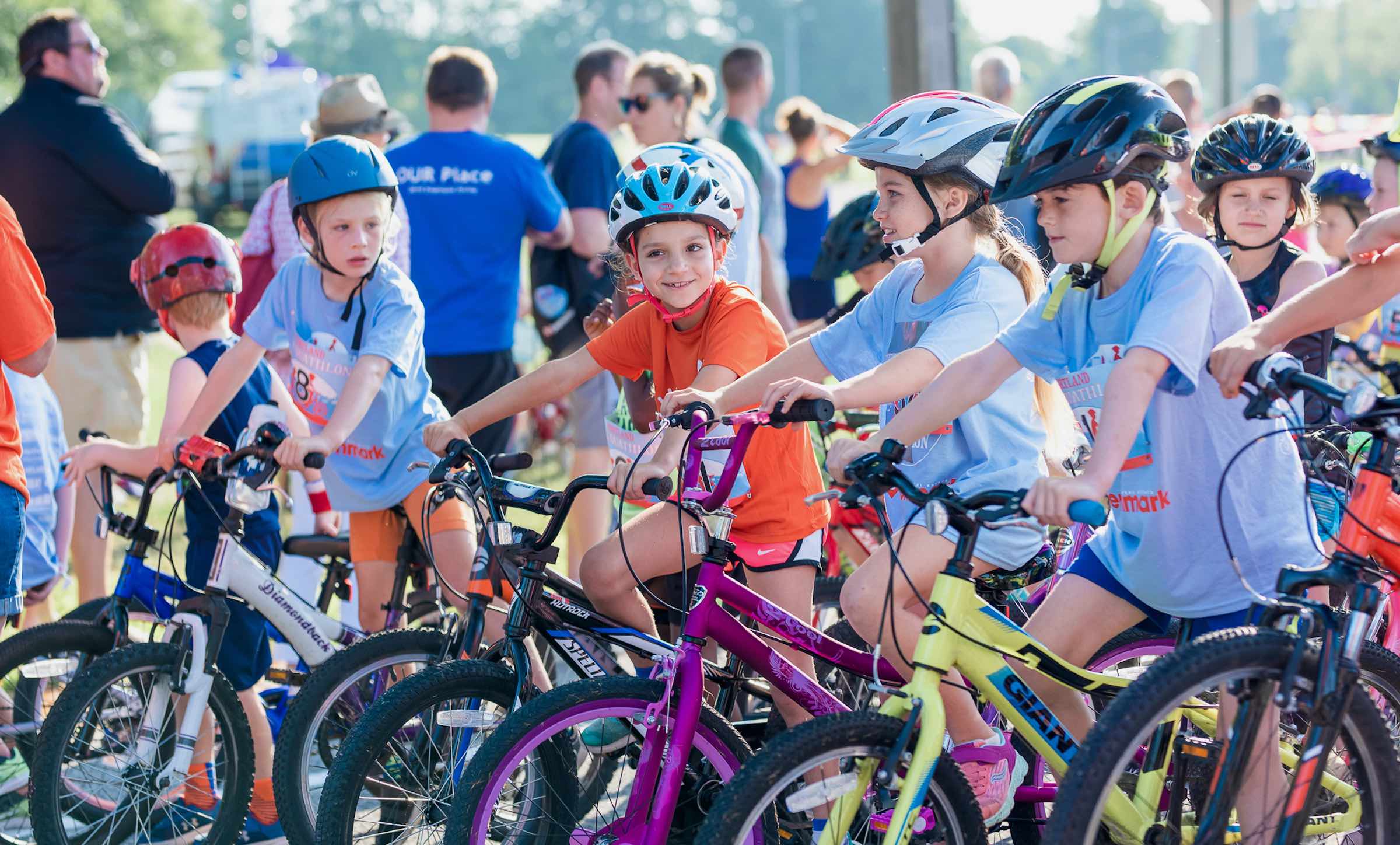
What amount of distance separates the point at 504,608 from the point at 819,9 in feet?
347

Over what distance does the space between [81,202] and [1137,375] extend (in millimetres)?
5429

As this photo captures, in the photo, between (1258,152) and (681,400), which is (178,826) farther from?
(1258,152)

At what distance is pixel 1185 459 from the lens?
136 inches

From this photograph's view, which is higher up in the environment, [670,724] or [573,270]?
[573,270]

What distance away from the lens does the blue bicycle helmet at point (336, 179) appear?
15.8ft

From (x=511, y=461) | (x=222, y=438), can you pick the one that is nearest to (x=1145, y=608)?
(x=511, y=461)

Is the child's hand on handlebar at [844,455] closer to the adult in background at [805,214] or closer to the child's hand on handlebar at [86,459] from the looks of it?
the child's hand on handlebar at [86,459]

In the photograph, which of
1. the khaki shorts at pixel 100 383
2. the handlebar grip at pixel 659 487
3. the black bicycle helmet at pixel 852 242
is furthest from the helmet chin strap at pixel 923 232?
the khaki shorts at pixel 100 383

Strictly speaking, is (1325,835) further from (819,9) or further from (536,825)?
(819,9)

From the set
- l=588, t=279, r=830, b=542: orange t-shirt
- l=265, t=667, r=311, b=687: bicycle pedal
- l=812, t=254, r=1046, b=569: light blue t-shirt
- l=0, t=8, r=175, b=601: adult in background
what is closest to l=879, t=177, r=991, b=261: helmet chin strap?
l=812, t=254, r=1046, b=569: light blue t-shirt

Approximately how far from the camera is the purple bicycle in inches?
136

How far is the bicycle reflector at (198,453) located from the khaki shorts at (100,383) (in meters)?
2.77

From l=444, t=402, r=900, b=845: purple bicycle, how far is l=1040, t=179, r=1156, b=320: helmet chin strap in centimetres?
67

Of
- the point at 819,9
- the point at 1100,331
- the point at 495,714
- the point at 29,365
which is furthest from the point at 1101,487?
the point at 819,9
